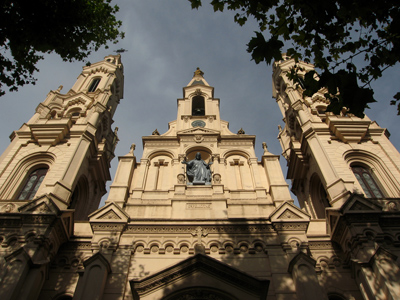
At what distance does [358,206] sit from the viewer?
1391cm

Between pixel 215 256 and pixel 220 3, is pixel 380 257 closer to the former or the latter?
pixel 215 256

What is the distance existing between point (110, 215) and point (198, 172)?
524 centimetres

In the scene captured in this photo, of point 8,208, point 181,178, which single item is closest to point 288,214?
point 181,178

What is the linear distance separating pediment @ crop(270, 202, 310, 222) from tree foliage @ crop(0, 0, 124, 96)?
33.0ft

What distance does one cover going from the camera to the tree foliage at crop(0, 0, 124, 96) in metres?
10.2

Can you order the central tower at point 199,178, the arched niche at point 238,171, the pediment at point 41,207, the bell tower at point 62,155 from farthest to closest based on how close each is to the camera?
the arched niche at point 238,171 → the bell tower at point 62,155 → the central tower at point 199,178 → the pediment at point 41,207

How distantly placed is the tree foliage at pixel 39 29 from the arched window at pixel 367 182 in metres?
14.1

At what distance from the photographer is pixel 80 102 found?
982 inches

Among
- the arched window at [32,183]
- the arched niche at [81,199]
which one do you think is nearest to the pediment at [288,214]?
the arched niche at [81,199]

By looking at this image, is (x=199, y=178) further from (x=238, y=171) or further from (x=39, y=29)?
(x=39, y=29)

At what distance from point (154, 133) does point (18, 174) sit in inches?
316

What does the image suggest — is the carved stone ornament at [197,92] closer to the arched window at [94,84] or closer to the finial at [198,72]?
the finial at [198,72]

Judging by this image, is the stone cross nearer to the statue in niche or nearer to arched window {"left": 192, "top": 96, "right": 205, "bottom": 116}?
the statue in niche

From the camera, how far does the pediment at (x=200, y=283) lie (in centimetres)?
1134
